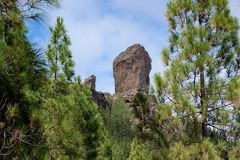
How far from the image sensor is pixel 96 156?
13.2 m

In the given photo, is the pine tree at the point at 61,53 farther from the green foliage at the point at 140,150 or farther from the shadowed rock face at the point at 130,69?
the shadowed rock face at the point at 130,69

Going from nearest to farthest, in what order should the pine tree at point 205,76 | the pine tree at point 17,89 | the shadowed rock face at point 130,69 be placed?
the pine tree at point 17,89 < the pine tree at point 205,76 < the shadowed rock face at point 130,69

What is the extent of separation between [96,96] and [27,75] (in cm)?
4931

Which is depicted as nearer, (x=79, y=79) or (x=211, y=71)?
(x=211, y=71)

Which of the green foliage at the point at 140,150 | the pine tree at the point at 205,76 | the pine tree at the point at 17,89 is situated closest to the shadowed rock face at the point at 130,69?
the green foliage at the point at 140,150

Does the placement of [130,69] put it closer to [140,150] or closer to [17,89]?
[140,150]

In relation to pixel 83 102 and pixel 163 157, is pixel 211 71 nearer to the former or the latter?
pixel 163 157

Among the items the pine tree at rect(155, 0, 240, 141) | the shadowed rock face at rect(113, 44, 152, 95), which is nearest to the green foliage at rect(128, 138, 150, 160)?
the pine tree at rect(155, 0, 240, 141)

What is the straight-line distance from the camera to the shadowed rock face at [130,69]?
76.3 m

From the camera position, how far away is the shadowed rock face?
76.3 m

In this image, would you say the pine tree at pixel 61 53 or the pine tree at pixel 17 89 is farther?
the pine tree at pixel 61 53

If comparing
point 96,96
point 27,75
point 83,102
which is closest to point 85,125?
point 83,102

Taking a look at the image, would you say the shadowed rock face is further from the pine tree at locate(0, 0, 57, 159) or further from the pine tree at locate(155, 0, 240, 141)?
the pine tree at locate(0, 0, 57, 159)

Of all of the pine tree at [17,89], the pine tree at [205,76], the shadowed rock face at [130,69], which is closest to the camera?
the pine tree at [17,89]
